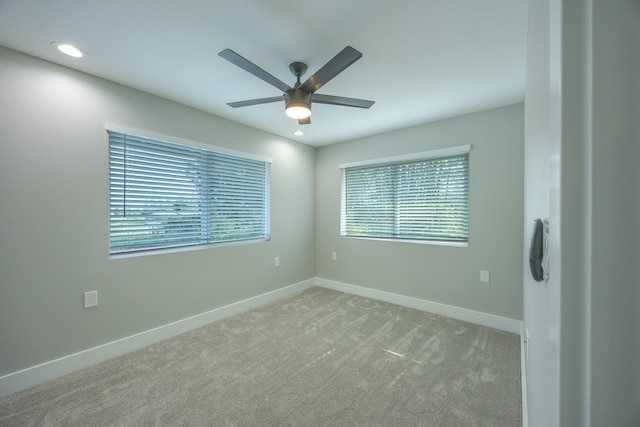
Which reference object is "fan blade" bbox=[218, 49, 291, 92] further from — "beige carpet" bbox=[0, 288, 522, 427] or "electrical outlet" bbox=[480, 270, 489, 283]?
"electrical outlet" bbox=[480, 270, 489, 283]

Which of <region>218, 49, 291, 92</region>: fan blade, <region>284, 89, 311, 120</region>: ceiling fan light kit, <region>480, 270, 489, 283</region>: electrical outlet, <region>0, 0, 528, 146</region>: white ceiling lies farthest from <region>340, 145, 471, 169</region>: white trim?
<region>218, 49, 291, 92</region>: fan blade

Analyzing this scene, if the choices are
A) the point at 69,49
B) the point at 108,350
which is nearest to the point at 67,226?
the point at 108,350

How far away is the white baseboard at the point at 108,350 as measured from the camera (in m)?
1.88

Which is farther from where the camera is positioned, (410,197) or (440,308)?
(410,197)

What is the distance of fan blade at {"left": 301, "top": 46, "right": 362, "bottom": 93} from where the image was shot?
1.48 metres

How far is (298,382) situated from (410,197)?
251cm

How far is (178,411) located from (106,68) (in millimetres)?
2580

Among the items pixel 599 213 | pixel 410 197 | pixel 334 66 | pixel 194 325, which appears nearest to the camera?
pixel 599 213

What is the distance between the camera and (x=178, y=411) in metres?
1.68

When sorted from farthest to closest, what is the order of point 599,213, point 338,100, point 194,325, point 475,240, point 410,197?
point 410,197, point 475,240, point 194,325, point 338,100, point 599,213

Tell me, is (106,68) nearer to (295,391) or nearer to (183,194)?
(183,194)

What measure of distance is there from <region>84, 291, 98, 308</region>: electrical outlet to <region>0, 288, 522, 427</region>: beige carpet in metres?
→ 0.51

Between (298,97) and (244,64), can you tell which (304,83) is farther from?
(244,64)

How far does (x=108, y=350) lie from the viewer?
89.7 inches
